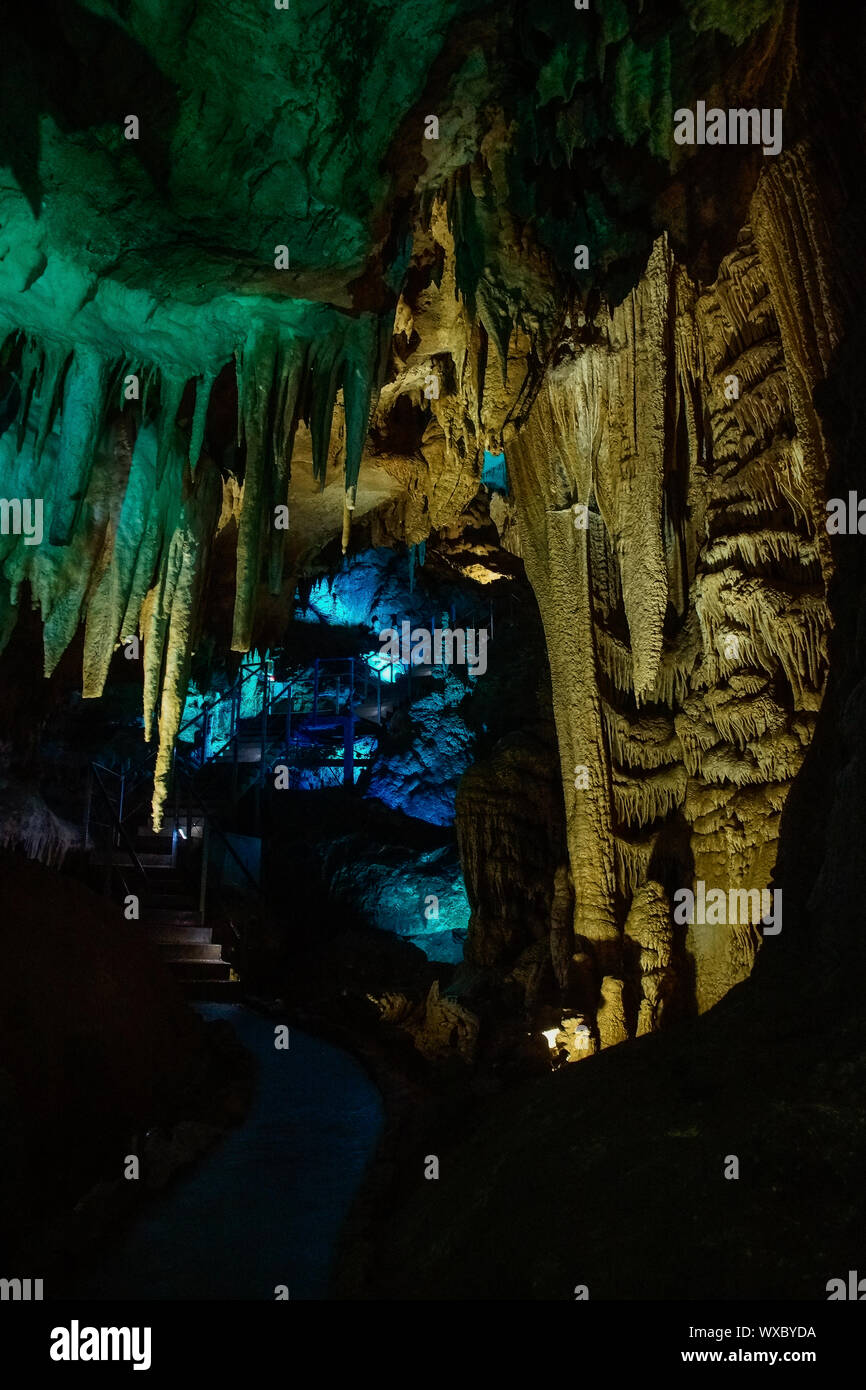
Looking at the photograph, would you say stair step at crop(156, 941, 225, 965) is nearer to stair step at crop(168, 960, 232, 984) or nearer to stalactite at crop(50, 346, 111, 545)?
stair step at crop(168, 960, 232, 984)

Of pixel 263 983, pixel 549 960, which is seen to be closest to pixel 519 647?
pixel 263 983

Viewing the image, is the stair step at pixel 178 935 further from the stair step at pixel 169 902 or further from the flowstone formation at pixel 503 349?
the flowstone formation at pixel 503 349

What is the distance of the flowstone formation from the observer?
16.6 feet

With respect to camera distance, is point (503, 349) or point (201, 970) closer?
point (503, 349)

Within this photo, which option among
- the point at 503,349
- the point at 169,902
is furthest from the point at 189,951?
the point at 503,349

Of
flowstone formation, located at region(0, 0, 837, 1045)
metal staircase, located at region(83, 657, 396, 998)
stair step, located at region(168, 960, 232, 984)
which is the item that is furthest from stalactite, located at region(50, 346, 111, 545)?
stair step, located at region(168, 960, 232, 984)

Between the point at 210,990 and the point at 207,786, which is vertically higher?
the point at 207,786

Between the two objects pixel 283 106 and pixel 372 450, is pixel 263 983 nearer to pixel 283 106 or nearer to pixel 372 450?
pixel 372 450

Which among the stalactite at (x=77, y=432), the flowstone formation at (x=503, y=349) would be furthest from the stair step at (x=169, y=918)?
the stalactite at (x=77, y=432)

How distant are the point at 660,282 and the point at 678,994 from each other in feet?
18.9

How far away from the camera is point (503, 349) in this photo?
7246 millimetres

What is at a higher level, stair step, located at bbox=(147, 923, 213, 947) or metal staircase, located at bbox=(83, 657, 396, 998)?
metal staircase, located at bbox=(83, 657, 396, 998)

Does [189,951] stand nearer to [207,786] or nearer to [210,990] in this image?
[210,990]

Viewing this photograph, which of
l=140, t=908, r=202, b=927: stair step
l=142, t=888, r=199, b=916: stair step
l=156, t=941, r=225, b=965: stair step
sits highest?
l=142, t=888, r=199, b=916: stair step
